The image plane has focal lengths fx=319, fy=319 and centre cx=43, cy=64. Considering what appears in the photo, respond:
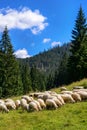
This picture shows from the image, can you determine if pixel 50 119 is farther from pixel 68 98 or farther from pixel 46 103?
pixel 68 98

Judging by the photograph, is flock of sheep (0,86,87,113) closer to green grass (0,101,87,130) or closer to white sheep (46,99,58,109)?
white sheep (46,99,58,109)

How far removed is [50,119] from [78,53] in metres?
42.0

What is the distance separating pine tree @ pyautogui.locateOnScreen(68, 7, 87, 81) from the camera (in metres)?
57.5

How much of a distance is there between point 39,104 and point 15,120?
8.03ft

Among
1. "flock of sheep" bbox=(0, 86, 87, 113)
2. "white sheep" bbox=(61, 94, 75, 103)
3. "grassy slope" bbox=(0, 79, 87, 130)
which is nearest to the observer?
"grassy slope" bbox=(0, 79, 87, 130)

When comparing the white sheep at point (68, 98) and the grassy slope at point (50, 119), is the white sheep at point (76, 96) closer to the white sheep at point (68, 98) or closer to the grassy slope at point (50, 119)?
the white sheep at point (68, 98)

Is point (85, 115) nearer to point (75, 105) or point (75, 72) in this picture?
point (75, 105)

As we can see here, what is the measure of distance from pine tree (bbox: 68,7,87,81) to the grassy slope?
122 ft

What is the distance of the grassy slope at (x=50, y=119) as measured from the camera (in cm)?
1594

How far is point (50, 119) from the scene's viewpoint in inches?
686

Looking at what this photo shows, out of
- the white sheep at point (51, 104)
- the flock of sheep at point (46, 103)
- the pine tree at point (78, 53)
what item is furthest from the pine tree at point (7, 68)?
the white sheep at point (51, 104)

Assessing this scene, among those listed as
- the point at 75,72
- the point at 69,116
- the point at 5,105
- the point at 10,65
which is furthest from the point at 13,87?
the point at 69,116

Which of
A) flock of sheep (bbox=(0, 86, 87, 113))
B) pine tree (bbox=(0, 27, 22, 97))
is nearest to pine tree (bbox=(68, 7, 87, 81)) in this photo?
pine tree (bbox=(0, 27, 22, 97))

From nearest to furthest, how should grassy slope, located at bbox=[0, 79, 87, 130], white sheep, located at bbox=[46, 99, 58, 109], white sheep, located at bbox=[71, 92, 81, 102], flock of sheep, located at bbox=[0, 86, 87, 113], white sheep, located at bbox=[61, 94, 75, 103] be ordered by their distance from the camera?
grassy slope, located at bbox=[0, 79, 87, 130] < white sheep, located at bbox=[46, 99, 58, 109] < flock of sheep, located at bbox=[0, 86, 87, 113] < white sheep, located at bbox=[61, 94, 75, 103] < white sheep, located at bbox=[71, 92, 81, 102]
